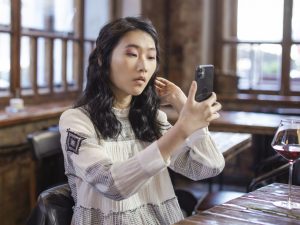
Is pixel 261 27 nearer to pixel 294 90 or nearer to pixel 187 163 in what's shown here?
pixel 294 90

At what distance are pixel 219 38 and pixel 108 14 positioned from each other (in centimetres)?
116

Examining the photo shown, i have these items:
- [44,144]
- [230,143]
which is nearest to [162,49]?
[230,143]

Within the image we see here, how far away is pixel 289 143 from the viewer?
149cm

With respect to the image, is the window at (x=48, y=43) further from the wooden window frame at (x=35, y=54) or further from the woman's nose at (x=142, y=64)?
the woman's nose at (x=142, y=64)

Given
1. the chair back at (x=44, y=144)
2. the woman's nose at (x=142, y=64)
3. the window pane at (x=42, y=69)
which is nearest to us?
the woman's nose at (x=142, y=64)

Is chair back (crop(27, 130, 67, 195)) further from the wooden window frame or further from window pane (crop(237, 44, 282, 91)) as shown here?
window pane (crop(237, 44, 282, 91))

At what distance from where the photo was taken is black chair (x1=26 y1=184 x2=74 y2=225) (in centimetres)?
148

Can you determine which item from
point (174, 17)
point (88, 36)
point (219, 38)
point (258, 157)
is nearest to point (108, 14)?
point (88, 36)

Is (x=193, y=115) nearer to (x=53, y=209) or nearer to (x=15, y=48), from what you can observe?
(x=53, y=209)

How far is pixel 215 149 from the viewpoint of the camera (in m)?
1.75

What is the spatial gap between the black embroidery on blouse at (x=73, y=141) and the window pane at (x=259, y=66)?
11.2ft

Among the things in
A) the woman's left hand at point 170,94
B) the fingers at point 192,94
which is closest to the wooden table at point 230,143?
the woman's left hand at point 170,94

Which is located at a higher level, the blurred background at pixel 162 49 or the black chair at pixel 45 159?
the blurred background at pixel 162 49

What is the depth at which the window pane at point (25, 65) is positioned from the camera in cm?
354
